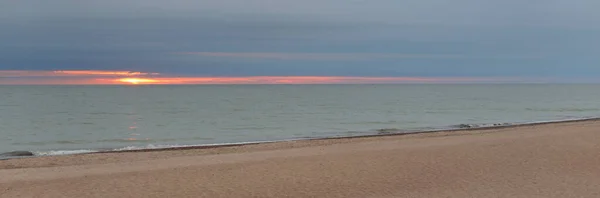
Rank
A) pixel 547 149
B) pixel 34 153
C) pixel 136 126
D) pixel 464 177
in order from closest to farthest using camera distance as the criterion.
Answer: pixel 464 177, pixel 547 149, pixel 34 153, pixel 136 126

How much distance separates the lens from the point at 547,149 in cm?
1391

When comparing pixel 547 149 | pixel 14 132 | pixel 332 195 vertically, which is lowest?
pixel 332 195

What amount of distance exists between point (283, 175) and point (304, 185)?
1.00 metres

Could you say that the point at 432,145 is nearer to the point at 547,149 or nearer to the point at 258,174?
the point at 547,149

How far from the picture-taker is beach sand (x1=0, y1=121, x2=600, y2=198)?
9188 mm

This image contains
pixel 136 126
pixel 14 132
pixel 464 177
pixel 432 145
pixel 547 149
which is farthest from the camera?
pixel 136 126

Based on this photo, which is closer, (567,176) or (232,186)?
(232,186)

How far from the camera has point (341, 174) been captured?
10.7 meters

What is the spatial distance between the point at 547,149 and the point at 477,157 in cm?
240

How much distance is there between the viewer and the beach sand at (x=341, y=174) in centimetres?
919

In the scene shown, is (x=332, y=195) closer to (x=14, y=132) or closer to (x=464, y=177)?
(x=464, y=177)

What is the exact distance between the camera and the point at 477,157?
12.8 m

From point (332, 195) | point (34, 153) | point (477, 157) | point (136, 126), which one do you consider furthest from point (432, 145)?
point (136, 126)

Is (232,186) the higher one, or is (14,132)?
(14,132)
